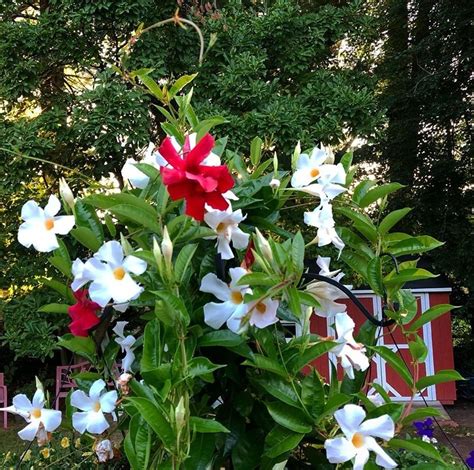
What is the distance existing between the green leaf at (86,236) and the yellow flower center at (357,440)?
20.5 inches

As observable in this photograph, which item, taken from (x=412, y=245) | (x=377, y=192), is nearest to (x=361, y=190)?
(x=377, y=192)

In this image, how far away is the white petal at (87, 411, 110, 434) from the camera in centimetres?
90

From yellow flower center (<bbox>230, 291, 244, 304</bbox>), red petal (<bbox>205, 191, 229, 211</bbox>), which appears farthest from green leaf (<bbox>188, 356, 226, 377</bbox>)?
red petal (<bbox>205, 191, 229, 211</bbox>)

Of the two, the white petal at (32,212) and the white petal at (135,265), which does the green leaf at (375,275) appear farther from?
the white petal at (32,212)

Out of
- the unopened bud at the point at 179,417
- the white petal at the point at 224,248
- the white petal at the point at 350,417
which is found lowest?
the white petal at the point at 350,417

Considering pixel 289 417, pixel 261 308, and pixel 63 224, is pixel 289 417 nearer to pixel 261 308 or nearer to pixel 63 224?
pixel 261 308

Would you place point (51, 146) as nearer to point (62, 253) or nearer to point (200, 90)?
point (200, 90)

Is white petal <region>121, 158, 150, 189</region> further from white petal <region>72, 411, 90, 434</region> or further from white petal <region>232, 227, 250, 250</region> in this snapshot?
white petal <region>72, 411, 90, 434</region>

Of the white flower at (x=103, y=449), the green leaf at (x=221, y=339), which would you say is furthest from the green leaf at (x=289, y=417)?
the white flower at (x=103, y=449)

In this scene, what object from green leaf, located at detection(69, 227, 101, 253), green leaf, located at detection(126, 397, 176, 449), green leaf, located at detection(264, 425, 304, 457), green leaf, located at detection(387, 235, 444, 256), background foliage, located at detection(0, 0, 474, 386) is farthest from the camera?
background foliage, located at detection(0, 0, 474, 386)

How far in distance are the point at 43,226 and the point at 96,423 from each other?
1.15 feet

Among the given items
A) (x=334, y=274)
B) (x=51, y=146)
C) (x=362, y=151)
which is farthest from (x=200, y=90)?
(x=334, y=274)

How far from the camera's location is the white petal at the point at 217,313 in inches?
32.5

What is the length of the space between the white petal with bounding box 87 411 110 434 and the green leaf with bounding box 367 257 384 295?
53cm
